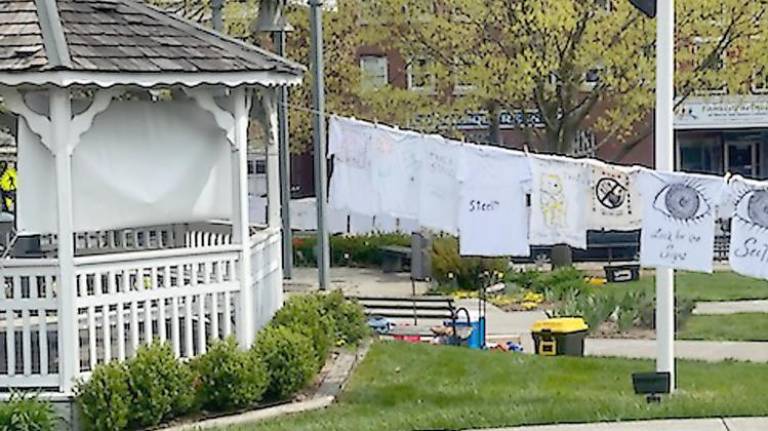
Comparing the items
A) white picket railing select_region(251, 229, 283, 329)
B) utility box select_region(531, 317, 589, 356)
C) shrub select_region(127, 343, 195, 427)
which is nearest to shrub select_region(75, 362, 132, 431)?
shrub select_region(127, 343, 195, 427)

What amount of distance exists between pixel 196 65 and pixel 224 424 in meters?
A: 3.10

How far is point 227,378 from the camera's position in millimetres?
10711

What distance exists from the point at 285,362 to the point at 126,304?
4.94ft

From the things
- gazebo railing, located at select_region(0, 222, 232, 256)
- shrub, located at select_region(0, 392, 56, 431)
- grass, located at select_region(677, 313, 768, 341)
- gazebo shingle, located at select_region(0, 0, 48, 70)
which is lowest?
grass, located at select_region(677, 313, 768, 341)

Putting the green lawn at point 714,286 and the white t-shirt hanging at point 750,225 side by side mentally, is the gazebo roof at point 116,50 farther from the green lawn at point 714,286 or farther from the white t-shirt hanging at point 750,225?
the green lawn at point 714,286

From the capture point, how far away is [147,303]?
36.1ft

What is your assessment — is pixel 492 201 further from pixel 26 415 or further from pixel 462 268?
pixel 462 268

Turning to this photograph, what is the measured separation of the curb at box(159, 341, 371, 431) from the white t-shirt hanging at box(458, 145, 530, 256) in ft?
5.60

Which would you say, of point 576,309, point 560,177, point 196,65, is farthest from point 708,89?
point 196,65

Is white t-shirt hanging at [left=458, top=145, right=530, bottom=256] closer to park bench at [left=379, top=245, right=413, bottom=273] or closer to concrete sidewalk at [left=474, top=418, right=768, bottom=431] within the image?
concrete sidewalk at [left=474, top=418, right=768, bottom=431]

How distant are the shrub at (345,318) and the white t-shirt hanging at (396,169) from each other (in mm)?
1147

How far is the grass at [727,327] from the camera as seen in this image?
17.4 meters

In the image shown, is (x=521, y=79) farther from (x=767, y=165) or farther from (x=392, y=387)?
(x=767, y=165)

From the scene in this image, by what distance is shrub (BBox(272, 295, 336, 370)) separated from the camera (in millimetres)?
12000
